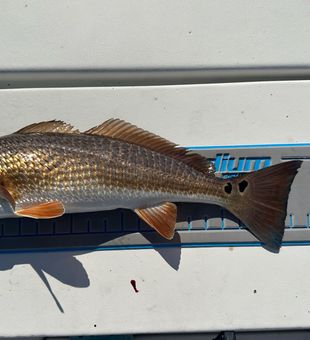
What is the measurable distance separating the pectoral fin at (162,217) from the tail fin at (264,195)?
29 centimetres

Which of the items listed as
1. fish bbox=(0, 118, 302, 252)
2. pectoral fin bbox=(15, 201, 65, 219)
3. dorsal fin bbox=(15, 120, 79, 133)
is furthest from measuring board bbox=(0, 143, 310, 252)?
dorsal fin bbox=(15, 120, 79, 133)

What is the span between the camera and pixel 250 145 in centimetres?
244

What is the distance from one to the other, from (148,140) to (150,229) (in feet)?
1.65

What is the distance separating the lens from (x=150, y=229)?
2396 millimetres

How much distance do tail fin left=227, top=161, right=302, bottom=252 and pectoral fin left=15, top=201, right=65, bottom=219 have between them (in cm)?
84

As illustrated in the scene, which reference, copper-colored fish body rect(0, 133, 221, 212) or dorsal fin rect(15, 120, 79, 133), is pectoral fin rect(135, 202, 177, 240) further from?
dorsal fin rect(15, 120, 79, 133)

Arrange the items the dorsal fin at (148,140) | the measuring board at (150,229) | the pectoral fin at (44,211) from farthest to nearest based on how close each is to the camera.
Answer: the measuring board at (150,229)
the dorsal fin at (148,140)
the pectoral fin at (44,211)

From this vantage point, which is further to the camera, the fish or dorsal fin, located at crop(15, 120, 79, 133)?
dorsal fin, located at crop(15, 120, 79, 133)

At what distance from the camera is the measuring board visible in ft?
7.86

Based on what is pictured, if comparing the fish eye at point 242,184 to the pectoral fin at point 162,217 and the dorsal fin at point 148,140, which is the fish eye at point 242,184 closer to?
the dorsal fin at point 148,140

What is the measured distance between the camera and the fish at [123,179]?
6.82 ft

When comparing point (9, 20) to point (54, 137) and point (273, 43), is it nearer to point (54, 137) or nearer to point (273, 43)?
point (54, 137)

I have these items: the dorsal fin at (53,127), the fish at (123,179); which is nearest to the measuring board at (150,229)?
the fish at (123,179)

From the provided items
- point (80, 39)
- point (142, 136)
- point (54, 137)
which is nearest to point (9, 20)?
point (80, 39)
